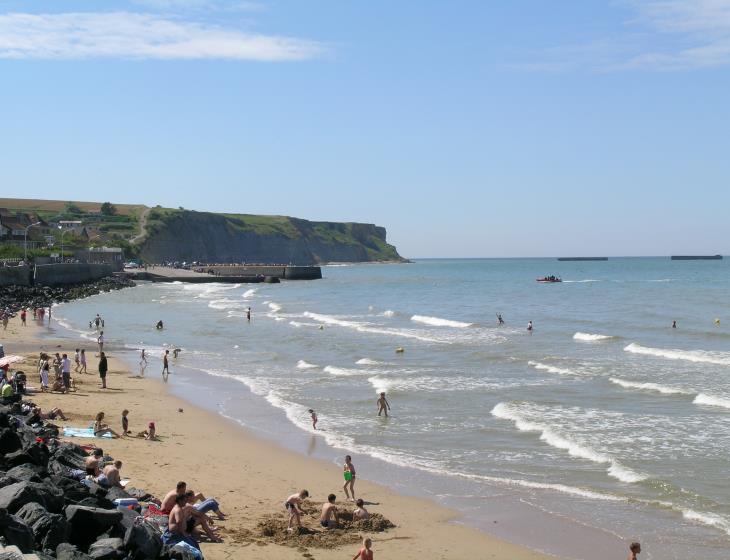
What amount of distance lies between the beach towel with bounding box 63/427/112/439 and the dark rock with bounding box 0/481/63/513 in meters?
8.22

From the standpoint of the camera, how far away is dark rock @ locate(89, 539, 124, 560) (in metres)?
9.21

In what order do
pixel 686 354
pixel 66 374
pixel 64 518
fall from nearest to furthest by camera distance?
pixel 64 518
pixel 66 374
pixel 686 354

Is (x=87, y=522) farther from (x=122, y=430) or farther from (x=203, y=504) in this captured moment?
(x=122, y=430)

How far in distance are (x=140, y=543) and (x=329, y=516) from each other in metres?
4.76

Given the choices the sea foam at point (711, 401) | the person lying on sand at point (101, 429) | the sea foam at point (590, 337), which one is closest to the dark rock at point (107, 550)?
the person lying on sand at point (101, 429)

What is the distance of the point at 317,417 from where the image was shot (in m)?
22.6

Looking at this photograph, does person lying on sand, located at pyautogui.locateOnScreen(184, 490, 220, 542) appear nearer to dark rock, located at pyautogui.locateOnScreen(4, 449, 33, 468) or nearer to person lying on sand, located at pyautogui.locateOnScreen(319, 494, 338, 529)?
person lying on sand, located at pyautogui.locateOnScreen(319, 494, 338, 529)

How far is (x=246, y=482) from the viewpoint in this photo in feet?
54.1

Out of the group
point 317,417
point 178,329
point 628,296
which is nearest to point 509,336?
point 178,329

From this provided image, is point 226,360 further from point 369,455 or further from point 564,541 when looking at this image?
point 564,541

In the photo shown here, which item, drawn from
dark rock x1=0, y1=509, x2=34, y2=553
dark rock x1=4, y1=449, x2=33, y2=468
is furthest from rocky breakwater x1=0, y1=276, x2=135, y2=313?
dark rock x1=0, y1=509, x2=34, y2=553

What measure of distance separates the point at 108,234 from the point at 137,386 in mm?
133573

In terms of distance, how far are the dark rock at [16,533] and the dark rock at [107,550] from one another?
880mm

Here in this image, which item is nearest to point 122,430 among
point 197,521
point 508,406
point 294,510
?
point 294,510
